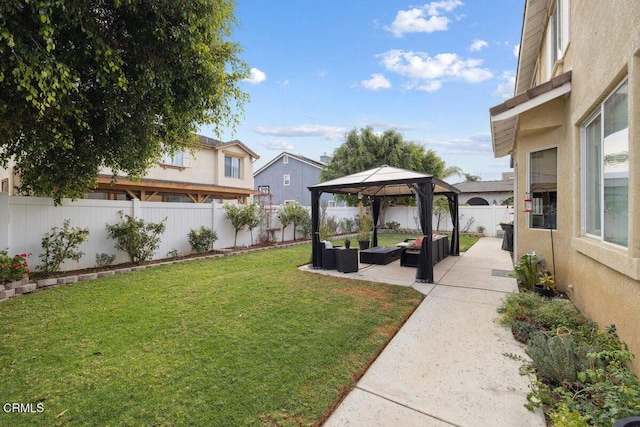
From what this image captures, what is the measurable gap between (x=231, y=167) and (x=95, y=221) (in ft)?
42.6

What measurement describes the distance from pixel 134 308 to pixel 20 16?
425cm

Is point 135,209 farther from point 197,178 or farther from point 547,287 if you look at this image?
point 547,287

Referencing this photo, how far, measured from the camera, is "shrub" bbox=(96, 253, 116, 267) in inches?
312

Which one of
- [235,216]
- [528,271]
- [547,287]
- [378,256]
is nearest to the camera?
[547,287]

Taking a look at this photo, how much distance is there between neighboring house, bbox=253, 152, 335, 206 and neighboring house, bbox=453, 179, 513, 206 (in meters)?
12.7

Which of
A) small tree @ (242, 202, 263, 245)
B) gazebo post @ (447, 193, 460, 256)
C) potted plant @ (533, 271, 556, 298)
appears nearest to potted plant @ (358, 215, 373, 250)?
gazebo post @ (447, 193, 460, 256)

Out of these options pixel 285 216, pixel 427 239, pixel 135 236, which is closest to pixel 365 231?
pixel 285 216

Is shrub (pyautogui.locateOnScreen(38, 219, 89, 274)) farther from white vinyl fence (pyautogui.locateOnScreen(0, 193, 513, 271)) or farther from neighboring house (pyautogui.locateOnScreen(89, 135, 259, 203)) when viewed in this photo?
neighboring house (pyautogui.locateOnScreen(89, 135, 259, 203))

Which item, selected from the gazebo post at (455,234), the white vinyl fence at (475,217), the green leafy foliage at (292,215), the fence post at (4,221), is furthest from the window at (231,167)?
the gazebo post at (455,234)

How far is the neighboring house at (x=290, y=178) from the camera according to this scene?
27234 mm

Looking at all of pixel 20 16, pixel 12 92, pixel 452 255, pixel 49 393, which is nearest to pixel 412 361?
pixel 49 393

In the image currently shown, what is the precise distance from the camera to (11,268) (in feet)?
19.0

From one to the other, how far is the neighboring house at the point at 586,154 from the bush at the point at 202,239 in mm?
9486

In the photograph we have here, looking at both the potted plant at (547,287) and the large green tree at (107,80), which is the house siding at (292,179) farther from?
the potted plant at (547,287)
